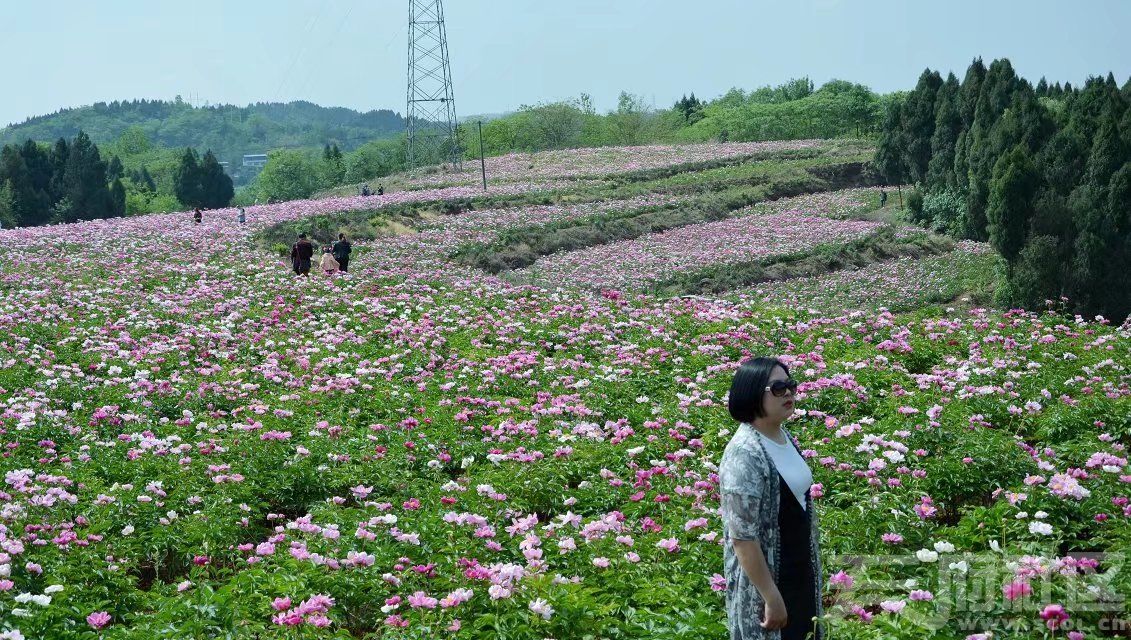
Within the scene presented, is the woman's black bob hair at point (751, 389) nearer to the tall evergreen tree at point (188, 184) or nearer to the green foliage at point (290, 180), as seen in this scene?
the tall evergreen tree at point (188, 184)

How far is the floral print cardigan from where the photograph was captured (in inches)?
146

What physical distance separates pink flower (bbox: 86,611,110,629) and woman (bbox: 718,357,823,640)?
3.43 m

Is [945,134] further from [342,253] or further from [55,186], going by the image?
[55,186]

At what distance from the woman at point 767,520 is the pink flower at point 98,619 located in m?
3.43

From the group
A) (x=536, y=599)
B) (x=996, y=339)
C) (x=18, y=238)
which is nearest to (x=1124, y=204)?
(x=996, y=339)

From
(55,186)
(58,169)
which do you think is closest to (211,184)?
(58,169)

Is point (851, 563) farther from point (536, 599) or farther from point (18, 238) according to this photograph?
point (18, 238)

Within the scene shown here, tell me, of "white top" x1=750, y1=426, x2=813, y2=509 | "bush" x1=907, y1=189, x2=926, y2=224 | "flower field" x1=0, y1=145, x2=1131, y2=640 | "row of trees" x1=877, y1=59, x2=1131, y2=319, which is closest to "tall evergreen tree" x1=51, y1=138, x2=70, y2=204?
"flower field" x1=0, y1=145, x2=1131, y2=640

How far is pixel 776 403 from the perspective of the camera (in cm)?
381

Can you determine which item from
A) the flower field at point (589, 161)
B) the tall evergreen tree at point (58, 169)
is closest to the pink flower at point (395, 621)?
the flower field at point (589, 161)

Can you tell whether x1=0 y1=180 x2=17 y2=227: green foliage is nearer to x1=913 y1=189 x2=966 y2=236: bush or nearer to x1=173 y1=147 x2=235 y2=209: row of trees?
x1=173 y1=147 x2=235 y2=209: row of trees

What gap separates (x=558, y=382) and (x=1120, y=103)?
64.5ft

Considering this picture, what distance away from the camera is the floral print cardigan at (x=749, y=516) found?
3.71m

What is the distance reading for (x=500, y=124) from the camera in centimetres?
10431
